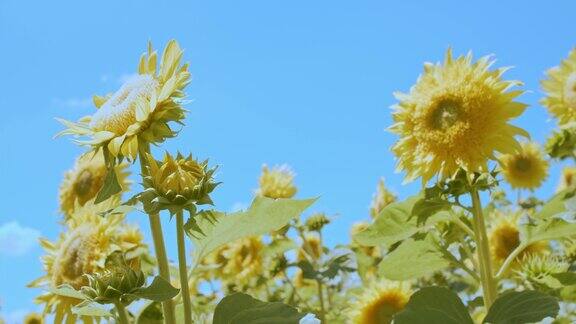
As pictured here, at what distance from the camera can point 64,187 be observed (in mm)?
3410

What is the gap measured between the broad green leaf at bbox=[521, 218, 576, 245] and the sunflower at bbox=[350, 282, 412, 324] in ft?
1.74

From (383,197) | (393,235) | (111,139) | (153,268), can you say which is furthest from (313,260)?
(111,139)

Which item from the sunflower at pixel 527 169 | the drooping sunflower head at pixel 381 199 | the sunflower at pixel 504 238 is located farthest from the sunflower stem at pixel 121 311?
the sunflower at pixel 527 169

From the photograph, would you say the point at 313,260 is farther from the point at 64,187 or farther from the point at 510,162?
the point at 510,162

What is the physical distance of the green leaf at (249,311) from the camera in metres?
1.59

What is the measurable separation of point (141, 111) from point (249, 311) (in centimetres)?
52

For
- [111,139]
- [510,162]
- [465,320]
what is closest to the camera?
[465,320]

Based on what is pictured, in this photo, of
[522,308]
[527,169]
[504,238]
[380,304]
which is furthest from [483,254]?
[527,169]

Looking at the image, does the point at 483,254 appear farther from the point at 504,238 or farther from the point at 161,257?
the point at 504,238

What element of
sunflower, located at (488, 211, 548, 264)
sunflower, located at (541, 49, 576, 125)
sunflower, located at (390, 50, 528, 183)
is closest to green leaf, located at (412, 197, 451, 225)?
sunflower, located at (390, 50, 528, 183)

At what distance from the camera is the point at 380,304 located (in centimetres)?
275

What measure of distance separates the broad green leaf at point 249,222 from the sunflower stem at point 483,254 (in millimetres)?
759

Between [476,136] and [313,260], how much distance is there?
1.31 meters

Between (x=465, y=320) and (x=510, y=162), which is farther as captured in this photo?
(x=510, y=162)
